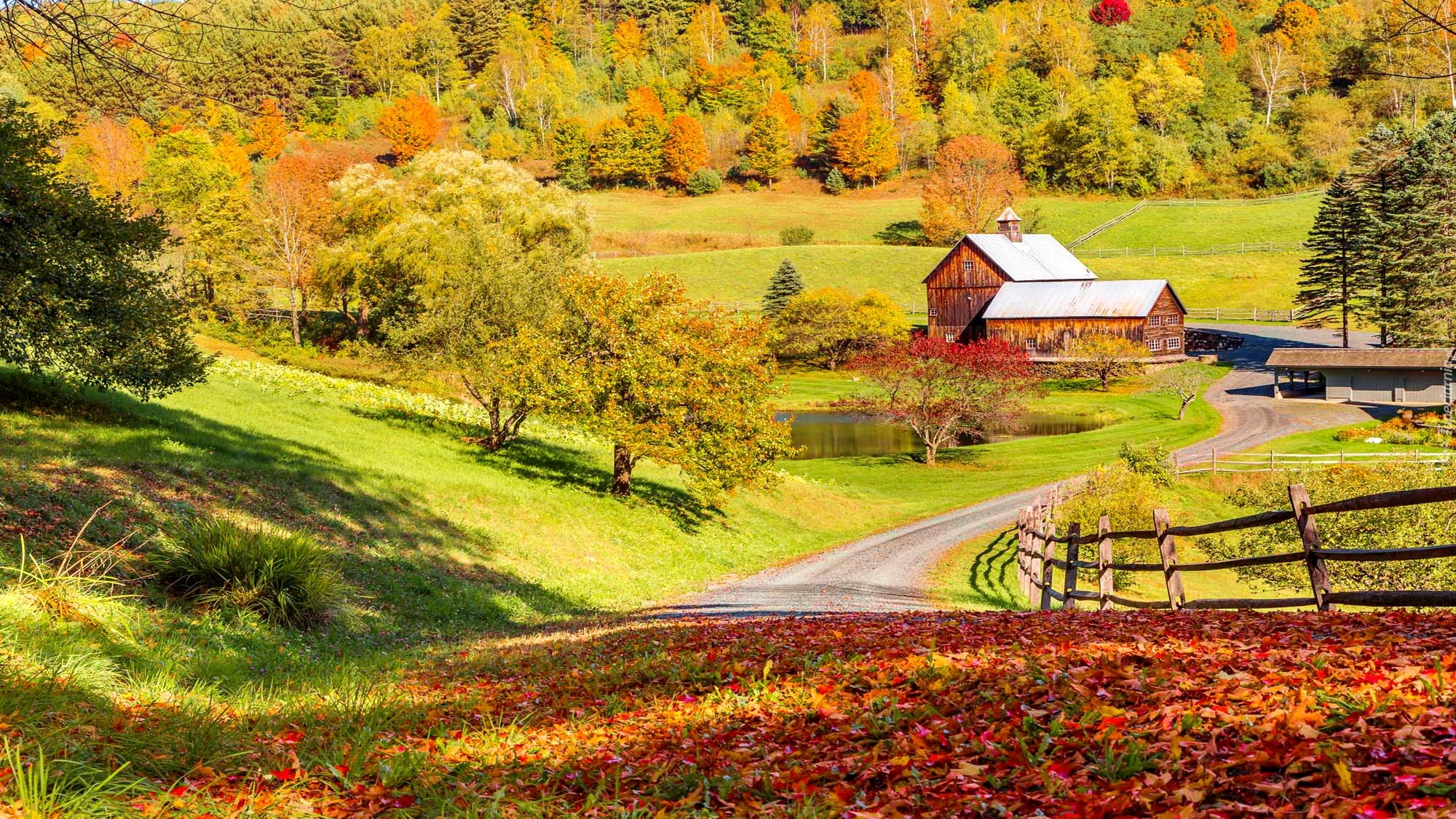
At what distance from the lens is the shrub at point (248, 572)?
12602mm

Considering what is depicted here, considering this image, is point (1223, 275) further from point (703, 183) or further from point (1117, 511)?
point (1117, 511)

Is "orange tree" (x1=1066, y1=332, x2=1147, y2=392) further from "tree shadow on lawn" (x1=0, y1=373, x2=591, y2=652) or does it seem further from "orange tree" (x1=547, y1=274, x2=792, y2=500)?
"tree shadow on lawn" (x1=0, y1=373, x2=591, y2=652)

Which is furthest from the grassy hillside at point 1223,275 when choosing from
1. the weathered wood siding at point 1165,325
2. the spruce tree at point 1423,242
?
the spruce tree at point 1423,242

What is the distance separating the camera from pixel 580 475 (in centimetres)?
3203

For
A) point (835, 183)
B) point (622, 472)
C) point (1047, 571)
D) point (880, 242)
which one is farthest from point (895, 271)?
point (1047, 571)

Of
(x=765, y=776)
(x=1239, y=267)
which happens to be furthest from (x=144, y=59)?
(x=1239, y=267)

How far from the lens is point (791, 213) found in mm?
129250

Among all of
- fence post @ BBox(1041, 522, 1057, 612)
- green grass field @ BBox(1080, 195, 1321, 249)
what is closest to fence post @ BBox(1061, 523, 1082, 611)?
fence post @ BBox(1041, 522, 1057, 612)

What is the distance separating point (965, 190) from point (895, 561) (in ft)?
320

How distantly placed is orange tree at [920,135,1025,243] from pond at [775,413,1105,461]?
56032mm

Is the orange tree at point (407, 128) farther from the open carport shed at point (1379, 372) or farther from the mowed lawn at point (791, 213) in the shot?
the open carport shed at point (1379, 372)

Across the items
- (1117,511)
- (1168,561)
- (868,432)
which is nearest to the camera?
(1168,561)

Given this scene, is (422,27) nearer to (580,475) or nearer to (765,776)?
(580,475)

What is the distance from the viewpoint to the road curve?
69.9 feet
